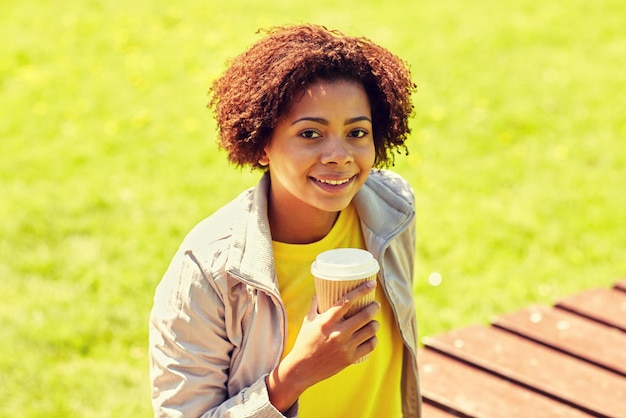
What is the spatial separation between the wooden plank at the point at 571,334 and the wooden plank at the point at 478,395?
0.33 m

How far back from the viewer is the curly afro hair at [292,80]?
211 centimetres

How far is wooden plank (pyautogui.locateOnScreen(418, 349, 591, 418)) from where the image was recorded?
287cm

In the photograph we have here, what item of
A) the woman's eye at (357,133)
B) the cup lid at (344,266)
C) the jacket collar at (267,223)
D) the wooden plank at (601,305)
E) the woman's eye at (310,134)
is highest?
the woman's eye at (357,133)

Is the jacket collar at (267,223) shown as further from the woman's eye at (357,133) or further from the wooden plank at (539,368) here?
the wooden plank at (539,368)

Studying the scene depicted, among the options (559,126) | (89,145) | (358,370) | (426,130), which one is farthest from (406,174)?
(358,370)

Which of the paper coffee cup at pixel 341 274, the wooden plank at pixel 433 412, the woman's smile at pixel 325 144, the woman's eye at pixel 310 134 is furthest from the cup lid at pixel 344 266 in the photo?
the wooden plank at pixel 433 412

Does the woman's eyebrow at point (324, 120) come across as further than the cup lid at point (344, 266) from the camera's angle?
Yes

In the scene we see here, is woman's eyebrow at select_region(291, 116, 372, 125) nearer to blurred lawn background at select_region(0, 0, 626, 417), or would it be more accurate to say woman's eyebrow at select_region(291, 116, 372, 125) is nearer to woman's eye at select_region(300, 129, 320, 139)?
woman's eye at select_region(300, 129, 320, 139)

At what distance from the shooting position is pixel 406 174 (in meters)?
5.58

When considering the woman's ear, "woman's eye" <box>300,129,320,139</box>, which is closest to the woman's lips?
"woman's eye" <box>300,129,320,139</box>

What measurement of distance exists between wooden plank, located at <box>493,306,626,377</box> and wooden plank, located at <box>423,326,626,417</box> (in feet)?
0.12

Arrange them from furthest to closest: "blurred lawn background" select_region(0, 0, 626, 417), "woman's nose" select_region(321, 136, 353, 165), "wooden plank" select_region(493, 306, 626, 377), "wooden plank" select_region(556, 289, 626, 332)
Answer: "blurred lawn background" select_region(0, 0, 626, 417), "wooden plank" select_region(556, 289, 626, 332), "wooden plank" select_region(493, 306, 626, 377), "woman's nose" select_region(321, 136, 353, 165)

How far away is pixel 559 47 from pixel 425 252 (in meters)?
3.22

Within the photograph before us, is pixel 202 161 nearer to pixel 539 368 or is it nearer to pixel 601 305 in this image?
pixel 601 305
